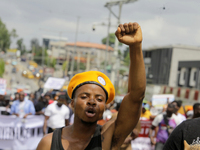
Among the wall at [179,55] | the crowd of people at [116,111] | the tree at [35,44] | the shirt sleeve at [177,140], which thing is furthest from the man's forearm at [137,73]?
the tree at [35,44]

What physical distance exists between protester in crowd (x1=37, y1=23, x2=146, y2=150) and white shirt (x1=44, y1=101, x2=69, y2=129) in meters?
4.33

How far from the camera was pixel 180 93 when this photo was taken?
31.0 m

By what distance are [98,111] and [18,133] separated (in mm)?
5561

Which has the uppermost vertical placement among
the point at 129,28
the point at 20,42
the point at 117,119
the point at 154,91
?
→ the point at 20,42

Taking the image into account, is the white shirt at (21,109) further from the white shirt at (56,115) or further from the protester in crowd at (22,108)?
the white shirt at (56,115)

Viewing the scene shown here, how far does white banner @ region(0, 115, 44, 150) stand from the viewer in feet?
21.8

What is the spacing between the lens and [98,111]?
5.51ft

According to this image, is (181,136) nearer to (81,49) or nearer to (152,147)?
(152,147)

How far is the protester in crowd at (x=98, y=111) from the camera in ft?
5.22

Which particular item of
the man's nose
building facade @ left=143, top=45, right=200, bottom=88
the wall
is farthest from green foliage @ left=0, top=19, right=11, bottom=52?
the man's nose

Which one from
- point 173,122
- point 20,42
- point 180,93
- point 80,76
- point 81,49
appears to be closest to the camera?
point 80,76

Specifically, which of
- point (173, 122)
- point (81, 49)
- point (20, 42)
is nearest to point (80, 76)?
point (173, 122)

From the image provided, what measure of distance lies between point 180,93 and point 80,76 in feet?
101

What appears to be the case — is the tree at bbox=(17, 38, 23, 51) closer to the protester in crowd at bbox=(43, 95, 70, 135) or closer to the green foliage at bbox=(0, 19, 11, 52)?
the green foliage at bbox=(0, 19, 11, 52)
